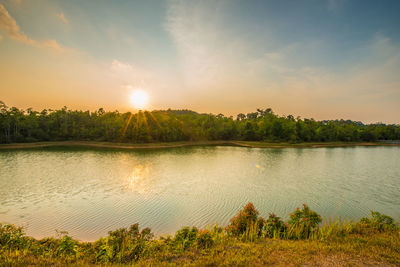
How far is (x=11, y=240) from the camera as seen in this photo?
21.1 ft

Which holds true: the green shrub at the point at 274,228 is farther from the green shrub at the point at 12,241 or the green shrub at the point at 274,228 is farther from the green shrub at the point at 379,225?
the green shrub at the point at 12,241

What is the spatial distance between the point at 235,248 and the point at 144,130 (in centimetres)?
5793

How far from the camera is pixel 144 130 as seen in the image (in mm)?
60312

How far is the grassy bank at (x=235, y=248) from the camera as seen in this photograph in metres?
5.14

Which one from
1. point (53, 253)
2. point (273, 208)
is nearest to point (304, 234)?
point (273, 208)

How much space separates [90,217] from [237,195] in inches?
389

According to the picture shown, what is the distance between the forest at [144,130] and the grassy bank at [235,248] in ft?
181

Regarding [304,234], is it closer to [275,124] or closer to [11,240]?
[11,240]

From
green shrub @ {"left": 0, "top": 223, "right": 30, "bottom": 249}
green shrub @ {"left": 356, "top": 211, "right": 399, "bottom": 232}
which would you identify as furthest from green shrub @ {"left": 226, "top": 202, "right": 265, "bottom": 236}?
green shrub @ {"left": 0, "top": 223, "right": 30, "bottom": 249}

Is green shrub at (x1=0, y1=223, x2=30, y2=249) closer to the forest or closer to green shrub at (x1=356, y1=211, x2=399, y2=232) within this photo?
green shrub at (x1=356, y1=211, x2=399, y2=232)

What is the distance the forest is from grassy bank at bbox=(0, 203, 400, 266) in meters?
55.3

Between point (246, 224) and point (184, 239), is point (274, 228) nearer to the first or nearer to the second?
point (246, 224)

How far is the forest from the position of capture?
Answer: 57875mm

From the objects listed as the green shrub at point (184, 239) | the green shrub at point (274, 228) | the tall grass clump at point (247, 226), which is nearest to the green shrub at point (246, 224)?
the tall grass clump at point (247, 226)
